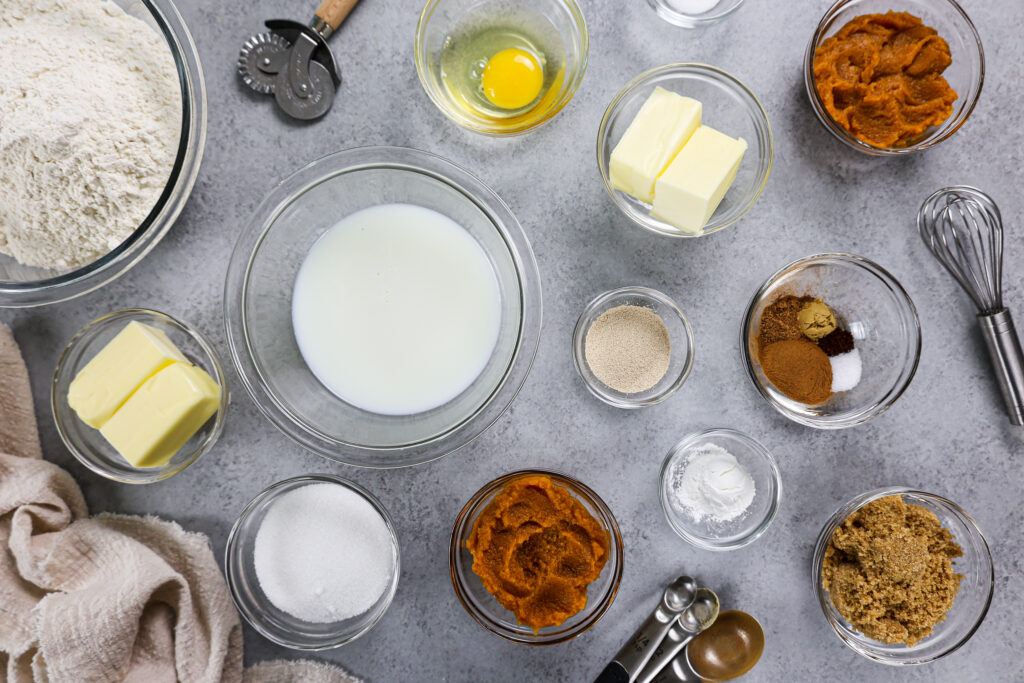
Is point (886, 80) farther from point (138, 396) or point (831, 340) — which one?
point (138, 396)

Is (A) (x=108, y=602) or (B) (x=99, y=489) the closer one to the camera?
(A) (x=108, y=602)

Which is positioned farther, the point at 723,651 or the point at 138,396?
the point at 723,651

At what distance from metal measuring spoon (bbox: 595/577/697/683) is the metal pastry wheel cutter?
1.38m

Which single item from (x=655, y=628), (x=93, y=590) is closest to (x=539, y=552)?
(x=655, y=628)

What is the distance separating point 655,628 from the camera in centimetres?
145

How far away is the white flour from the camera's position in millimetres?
1163

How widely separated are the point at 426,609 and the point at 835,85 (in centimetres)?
153

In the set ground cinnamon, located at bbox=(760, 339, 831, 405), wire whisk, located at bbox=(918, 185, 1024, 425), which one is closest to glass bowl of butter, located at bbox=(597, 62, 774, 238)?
ground cinnamon, located at bbox=(760, 339, 831, 405)

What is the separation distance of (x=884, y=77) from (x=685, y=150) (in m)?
0.51

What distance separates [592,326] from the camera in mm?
1438

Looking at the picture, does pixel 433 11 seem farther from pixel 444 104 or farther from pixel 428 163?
pixel 428 163

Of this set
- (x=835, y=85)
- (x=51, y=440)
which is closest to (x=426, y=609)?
(x=51, y=440)

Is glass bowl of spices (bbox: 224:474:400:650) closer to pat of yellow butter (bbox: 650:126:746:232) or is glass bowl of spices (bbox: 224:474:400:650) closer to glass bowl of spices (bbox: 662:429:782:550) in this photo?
glass bowl of spices (bbox: 662:429:782:550)

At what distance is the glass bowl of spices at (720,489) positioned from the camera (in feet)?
4.80
